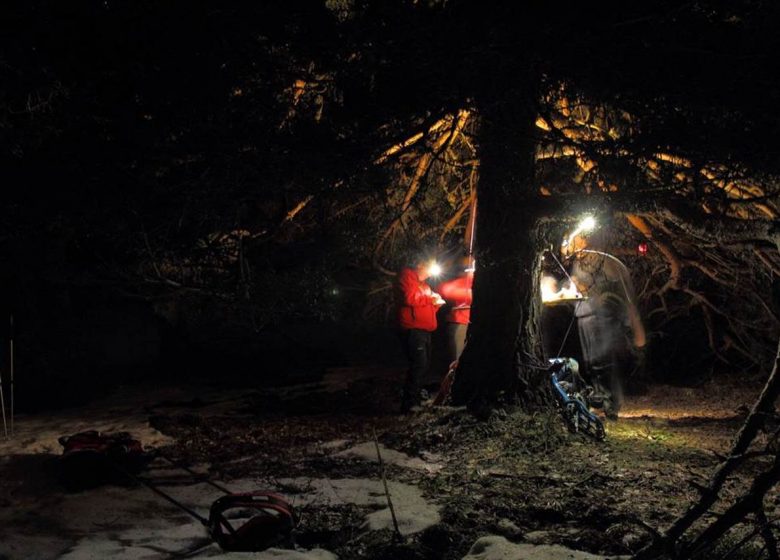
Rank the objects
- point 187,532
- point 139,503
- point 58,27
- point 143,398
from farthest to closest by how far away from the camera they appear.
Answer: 1. point 143,398
2. point 58,27
3. point 139,503
4. point 187,532

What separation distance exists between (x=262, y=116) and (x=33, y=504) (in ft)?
13.6

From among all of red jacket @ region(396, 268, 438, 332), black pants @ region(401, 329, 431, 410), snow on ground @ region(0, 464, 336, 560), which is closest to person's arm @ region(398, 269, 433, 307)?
red jacket @ region(396, 268, 438, 332)

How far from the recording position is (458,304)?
9.31 metres

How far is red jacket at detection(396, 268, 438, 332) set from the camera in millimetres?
8695

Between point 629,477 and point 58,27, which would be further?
point 58,27

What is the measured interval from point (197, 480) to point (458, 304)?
15.1 ft

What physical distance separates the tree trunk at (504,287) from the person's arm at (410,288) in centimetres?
107

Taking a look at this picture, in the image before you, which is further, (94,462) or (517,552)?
(94,462)

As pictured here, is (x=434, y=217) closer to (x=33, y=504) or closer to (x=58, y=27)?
(x=58, y=27)

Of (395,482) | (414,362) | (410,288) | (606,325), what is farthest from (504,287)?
(395,482)

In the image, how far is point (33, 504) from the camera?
5.42m

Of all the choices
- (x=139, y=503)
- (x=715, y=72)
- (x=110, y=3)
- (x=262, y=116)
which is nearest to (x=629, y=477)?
(x=715, y=72)

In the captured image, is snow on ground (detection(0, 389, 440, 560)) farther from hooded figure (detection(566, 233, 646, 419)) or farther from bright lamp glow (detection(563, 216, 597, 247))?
bright lamp glow (detection(563, 216, 597, 247))

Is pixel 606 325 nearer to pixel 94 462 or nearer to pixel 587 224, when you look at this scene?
pixel 587 224
